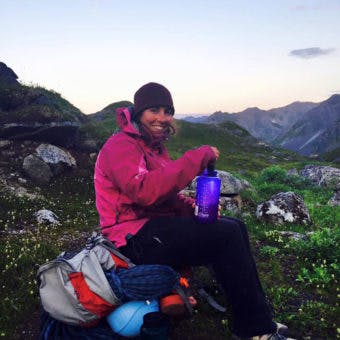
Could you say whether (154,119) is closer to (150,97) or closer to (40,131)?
(150,97)

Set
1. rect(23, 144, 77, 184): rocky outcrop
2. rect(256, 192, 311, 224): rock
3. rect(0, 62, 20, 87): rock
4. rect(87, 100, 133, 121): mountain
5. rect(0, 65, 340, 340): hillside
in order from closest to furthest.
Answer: rect(0, 65, 340, 340): hillside
rect(256, 192, 311, 224): rock
rect(23, 144, 77, 184): rocky outcrop
rect(0, 62, 20, 87): rock
rect(87, 100, 133, 121): mountain

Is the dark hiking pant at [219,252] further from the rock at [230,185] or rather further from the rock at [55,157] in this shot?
the rock at [55,157]

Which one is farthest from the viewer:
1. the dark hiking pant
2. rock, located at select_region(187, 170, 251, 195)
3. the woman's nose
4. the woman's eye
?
rock, located at select_region(187, 170, 251, 195)

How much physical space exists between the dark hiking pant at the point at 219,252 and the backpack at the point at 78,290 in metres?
0.76

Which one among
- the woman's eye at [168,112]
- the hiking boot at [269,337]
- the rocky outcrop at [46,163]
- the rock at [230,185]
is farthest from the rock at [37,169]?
the hiking boot at [269,337]

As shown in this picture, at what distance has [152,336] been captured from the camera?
5875mm

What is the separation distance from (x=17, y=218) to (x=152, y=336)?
10.5 meters

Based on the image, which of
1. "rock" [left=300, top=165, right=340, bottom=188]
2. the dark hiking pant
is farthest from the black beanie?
"rock" [left=300, top=165, right=340, bottom=188]

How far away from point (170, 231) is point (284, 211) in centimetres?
979

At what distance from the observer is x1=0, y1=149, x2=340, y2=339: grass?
787 cm

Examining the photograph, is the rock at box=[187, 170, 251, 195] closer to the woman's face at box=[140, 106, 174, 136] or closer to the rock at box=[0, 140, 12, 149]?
the rock at box=[0, 140, 12, 149]

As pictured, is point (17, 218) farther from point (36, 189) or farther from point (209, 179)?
point (209, 179)

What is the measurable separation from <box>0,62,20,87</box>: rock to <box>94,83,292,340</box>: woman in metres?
22.6

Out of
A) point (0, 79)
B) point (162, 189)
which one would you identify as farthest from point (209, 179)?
point (0, 79)
